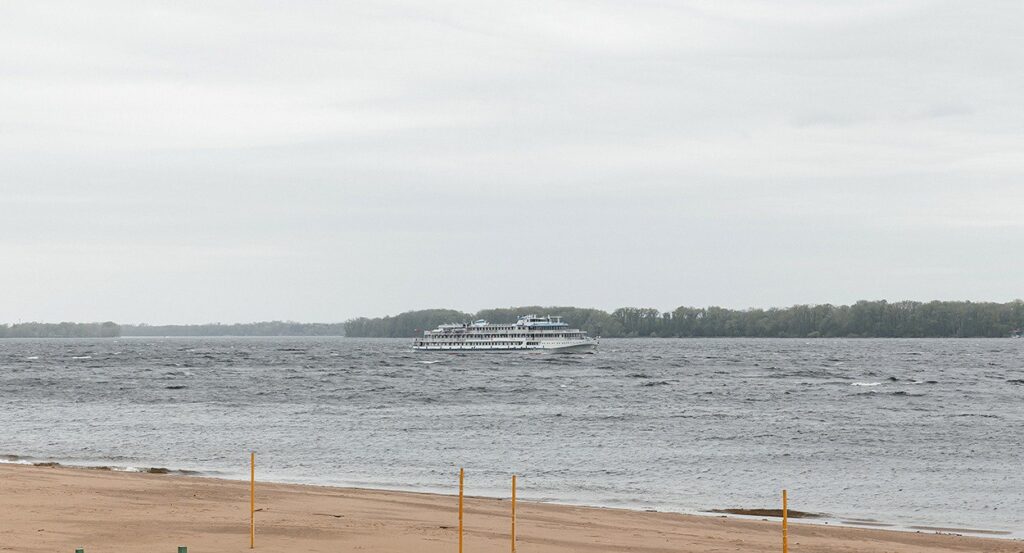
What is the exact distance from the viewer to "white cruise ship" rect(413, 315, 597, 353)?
174 m

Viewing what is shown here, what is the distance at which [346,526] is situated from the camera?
2250 centimetres

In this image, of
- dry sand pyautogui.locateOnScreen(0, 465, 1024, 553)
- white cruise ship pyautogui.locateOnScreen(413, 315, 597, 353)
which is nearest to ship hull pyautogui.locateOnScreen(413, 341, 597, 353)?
white cruise ship pyautogui.locateOnScreen(413, 315, 597, 353)

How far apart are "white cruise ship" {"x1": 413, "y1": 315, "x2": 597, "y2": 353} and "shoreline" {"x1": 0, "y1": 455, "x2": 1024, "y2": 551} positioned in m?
140

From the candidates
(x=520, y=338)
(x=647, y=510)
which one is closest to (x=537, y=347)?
(x=520, y=338)

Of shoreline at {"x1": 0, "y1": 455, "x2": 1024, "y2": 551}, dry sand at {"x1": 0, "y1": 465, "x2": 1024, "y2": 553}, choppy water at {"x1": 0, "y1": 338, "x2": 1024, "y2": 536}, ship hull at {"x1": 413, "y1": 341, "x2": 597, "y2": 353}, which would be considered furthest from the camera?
ship hull at {"x1": 413, "y1": 341, "x2": 597, "y2": 353}

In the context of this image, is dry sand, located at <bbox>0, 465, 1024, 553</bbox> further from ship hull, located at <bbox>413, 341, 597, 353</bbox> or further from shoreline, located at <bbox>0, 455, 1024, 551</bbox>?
ship hull, located at <bbox>413, 341, 597, 353</bbox>

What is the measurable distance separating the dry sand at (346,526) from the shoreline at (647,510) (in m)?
0.33

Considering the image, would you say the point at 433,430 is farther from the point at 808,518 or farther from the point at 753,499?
the point at 808,518

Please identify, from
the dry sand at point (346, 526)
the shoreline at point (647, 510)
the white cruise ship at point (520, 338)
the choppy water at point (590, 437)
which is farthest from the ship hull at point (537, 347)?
the dry sand at point (346, 526)

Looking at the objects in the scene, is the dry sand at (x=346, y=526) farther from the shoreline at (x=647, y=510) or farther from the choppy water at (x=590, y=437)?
the choppy water at (x=590, y=437)

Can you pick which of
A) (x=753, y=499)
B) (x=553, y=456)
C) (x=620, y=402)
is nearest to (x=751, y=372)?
(x=620, y=402)

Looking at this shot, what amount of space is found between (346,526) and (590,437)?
2513cm

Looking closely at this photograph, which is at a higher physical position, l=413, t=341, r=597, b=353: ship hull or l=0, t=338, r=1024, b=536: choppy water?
l=413, t=341, r=597, b=353: ship hull

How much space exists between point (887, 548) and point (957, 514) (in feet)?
23.0
